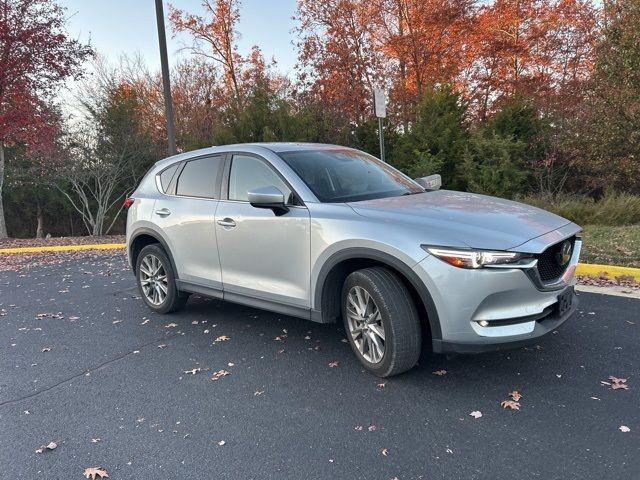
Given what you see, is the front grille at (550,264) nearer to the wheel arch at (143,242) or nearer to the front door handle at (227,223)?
the front door handle at (227,223)

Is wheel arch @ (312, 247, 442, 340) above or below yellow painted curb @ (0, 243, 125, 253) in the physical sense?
above

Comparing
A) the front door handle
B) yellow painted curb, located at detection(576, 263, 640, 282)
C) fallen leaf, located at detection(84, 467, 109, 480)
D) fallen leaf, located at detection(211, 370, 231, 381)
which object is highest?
the front door handle

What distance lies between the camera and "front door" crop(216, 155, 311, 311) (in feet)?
12.5

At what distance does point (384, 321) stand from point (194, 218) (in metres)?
2.28

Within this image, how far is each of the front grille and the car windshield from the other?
1.36 m

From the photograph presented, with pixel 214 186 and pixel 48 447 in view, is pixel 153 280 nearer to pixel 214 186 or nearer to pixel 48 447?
pixel 214 186

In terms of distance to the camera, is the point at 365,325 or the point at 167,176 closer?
the point at 365,325

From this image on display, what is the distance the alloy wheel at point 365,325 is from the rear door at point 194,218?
1.49 metres

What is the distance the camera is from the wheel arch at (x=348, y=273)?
312cm

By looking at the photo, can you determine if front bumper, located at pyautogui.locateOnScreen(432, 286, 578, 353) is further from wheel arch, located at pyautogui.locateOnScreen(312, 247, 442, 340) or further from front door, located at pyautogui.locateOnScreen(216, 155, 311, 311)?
front door, located at pyautogui.locateOnScreen(216, 155, 311, 311)

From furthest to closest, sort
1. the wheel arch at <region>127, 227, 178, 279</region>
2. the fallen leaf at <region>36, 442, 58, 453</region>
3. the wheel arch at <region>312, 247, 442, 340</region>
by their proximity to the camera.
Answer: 1. the wheel arch at <region>127, 227, 178, 279</region>
2. the wheel arch at <region>312, 247, 442, 340</region>
3. the fallen leaf at <region>36, 442, 58, 453</region>

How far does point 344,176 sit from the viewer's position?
426 cm

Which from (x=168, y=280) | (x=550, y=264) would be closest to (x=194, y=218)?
(x=168, y=280)

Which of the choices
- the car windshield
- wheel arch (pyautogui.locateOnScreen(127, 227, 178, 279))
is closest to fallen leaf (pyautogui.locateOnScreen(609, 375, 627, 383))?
the car windshield
